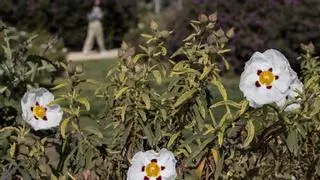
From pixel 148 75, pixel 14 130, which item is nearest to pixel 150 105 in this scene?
pixel 148 75

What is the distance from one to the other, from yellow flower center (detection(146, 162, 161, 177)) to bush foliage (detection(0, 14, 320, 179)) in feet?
0.36

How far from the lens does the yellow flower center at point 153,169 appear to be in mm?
3080

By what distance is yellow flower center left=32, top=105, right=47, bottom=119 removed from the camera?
11.1 feet

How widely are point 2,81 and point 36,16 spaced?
15038mm

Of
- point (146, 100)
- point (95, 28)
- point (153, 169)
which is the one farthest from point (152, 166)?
point (95, 28)

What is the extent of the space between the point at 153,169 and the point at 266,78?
0.53 metres

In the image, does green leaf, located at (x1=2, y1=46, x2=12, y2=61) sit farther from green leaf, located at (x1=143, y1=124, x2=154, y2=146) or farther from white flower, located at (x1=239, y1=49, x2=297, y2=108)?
white flower, located at (x1=239, y1=49, x2=297, y2=108)

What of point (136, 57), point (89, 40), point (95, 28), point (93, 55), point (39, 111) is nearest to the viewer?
point (136, 57)

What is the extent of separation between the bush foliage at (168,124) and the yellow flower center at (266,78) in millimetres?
96

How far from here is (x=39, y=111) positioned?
3396 millimetres

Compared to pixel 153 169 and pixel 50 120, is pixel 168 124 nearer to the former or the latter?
pixel 153 169

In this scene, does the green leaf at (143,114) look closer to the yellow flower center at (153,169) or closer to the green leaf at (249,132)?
the yellow flower center at (153,169)

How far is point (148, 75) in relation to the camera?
327 centimetres

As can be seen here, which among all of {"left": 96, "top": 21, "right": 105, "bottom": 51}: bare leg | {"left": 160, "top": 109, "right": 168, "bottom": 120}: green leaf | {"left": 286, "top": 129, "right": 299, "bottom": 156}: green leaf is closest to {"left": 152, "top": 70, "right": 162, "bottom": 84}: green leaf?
{"left": 160, "top": 109, "right": 168, "bottom": 120}: green leaf
